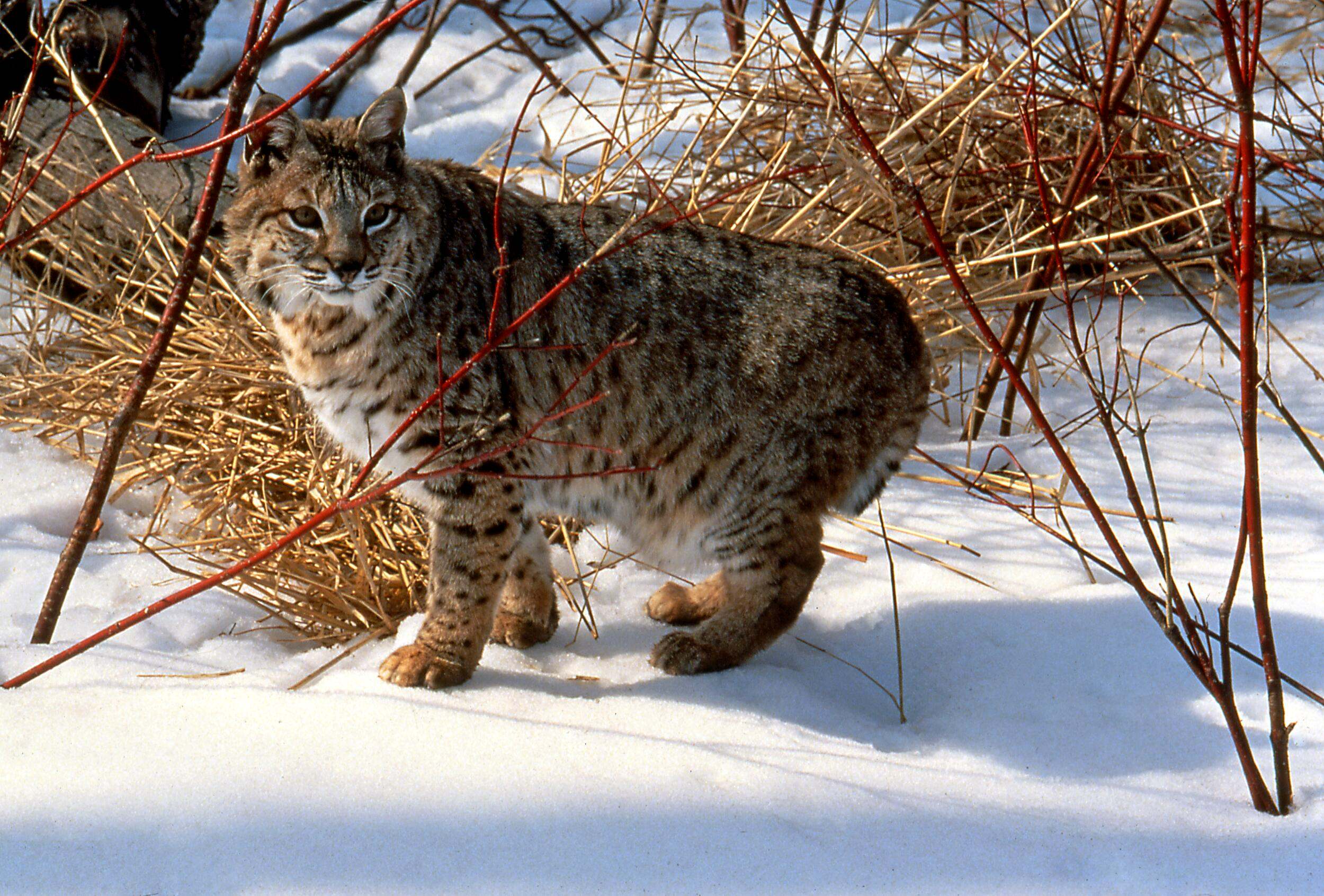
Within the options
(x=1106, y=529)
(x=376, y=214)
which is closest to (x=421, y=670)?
(x=376, y=214)

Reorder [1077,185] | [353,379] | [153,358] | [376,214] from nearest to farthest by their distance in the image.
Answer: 1. [153,358]
2. [376,214]
3. [353,379]
4. [1077,185]

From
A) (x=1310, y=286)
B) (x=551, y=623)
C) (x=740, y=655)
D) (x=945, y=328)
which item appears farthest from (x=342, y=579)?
(x=1310, y=286)

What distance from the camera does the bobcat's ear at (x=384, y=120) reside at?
9.21 ft

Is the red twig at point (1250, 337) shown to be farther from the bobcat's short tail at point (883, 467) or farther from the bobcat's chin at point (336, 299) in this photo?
the bobcat's chin at point (336, 299)

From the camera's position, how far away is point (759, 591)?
10.5 feet

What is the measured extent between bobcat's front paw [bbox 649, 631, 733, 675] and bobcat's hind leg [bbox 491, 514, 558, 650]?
32 cm

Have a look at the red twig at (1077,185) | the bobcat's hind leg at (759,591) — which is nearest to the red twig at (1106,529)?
the red twig at (1077,185)

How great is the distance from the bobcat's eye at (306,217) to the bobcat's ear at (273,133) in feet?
0.47

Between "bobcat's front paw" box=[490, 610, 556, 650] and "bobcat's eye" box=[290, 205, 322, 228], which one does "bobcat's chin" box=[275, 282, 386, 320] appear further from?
"bobcat's front paw" box=[490, 610, 556, 650]

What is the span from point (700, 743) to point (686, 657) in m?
0.54

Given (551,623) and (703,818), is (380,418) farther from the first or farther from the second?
(703,818)

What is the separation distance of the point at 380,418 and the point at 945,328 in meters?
2.38

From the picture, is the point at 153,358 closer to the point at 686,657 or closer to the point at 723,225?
the point at 686,657

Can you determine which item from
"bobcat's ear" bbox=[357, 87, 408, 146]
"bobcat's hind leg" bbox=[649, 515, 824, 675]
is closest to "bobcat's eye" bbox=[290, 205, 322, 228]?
"bobcat's ear" bbox=[357, 87, 408, 146]
